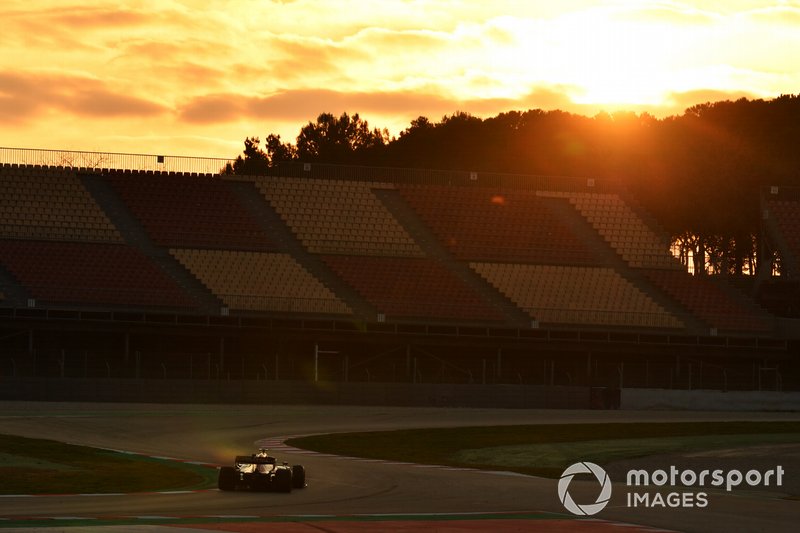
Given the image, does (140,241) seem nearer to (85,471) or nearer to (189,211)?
(189,211)

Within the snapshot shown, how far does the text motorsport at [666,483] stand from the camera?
78.6 feet

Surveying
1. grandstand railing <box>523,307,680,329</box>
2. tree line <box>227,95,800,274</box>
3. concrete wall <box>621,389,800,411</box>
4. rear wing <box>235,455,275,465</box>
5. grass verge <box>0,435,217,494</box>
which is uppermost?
tree line <box>227,95,800,274</box>

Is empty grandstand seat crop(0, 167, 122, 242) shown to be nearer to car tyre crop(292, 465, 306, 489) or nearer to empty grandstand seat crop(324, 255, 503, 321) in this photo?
empty grandstand seat crop(324, 255, 503, 321)

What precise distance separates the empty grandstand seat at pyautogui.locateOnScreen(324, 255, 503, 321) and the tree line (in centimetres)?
1108

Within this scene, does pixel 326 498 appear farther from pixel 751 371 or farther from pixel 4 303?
pixel 751 371

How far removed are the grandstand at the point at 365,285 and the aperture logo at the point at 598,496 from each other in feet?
84.9

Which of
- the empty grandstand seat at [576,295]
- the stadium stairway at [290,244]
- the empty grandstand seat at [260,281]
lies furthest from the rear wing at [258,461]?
the empty grandstand seat at [576,295]

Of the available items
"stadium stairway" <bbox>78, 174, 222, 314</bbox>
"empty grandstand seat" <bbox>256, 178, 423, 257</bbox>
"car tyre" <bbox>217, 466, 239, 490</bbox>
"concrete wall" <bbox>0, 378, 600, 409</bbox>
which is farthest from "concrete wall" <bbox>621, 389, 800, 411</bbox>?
"car tyre" <bbox>217, 466, 239, 490</bbox>

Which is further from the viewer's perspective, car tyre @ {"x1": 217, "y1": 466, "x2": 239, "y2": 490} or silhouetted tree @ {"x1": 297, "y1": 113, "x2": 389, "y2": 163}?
silhouetted tree @ {"x1": 297, "y1": 113, "x2": 389, "y2": 163}

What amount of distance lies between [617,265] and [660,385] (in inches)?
528

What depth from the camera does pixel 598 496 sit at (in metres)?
25.0

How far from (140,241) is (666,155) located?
45889 mm

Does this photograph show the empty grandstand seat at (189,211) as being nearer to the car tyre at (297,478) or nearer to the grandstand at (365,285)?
the grandstand at (365,285)

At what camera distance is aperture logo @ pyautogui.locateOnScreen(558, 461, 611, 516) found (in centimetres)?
2272
